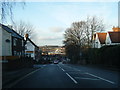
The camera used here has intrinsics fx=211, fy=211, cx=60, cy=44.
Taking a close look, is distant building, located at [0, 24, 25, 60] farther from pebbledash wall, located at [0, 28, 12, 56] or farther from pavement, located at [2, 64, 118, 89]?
pavement, located at [2, 64, 118, 89]

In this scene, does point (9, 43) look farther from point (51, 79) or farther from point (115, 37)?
point (51, 79)

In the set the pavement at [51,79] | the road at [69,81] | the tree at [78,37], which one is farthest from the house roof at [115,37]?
the road at [69,81]

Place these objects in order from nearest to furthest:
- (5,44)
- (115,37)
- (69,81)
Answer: (69,81) < (5,44) < (115,37)

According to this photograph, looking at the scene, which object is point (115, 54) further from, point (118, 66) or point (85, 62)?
point (85, 62)

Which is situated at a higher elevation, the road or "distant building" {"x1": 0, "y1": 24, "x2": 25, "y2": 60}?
"distant building" {"x1": 0, "y1": 24, "x2": 25, "y2": 60}

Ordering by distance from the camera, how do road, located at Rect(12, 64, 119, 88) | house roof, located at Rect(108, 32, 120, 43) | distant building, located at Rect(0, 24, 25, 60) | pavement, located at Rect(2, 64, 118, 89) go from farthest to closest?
1. house roof, located at Rect(108, 32, 120, 43)
2. distant building, located at Rect(0, 24, 25, 60)
3. pavement, located at Rect(2, 64, 118, 89)
4. road, located at Rect(12, 64, 119, 88)

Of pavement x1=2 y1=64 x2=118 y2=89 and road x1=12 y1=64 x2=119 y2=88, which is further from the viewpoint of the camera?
pavement x1=2 y1=64 x2=118 y2=89

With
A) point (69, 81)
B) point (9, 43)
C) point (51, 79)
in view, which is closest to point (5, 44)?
point (9, 43)

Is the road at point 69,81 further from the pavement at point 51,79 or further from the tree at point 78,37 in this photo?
the tree at point 78,37

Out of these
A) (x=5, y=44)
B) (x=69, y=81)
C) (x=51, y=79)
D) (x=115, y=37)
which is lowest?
(x=51, y=79)

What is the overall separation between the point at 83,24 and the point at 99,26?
9151 mm

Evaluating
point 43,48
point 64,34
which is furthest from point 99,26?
point 43,48

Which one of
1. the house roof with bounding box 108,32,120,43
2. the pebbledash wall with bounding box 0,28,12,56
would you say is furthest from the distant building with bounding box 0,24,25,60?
the house roof with bounding box 108,32,120,43

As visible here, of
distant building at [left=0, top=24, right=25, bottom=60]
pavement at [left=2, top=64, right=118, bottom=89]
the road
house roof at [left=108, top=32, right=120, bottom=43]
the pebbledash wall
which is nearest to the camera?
the road
